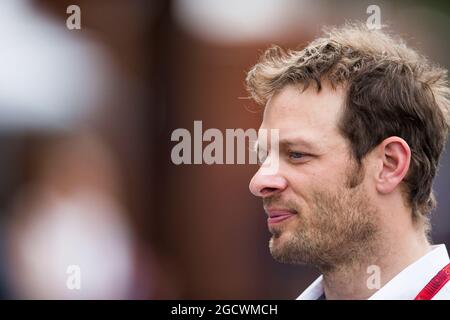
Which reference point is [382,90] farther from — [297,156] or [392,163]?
[297,156]

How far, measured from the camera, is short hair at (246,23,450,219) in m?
2.00

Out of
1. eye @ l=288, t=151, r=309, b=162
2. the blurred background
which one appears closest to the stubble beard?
eye @ l=288, t=151, r=309, b=162

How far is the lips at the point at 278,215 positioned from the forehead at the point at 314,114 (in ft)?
0.79

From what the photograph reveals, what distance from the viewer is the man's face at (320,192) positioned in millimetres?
1979

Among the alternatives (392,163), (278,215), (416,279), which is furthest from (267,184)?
(416,279)

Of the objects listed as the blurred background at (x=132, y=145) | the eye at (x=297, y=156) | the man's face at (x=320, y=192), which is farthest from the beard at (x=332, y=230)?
the blurred background at (x=132, y=145)

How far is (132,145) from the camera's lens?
2.38 metres

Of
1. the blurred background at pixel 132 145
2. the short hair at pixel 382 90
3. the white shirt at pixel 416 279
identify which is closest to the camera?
the white shirt at pixel 416 279

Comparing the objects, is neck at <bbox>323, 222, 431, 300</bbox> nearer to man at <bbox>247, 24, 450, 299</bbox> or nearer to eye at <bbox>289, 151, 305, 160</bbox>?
man at <bbox>247, 24, 450, 299</bbox>

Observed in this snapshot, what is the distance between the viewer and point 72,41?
239cm

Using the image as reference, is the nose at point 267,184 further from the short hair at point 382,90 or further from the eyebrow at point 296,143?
the short hair at point 382,90

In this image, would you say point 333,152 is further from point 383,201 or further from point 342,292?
point 342,292
